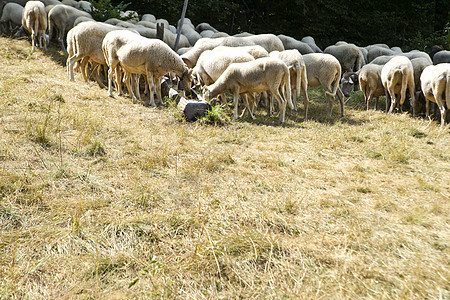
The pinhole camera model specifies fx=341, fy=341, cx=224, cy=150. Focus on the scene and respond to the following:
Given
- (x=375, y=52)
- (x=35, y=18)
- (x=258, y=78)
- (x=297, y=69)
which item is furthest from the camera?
(x=375, y=52)

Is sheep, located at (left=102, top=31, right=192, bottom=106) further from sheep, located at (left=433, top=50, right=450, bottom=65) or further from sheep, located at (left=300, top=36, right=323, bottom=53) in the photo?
sheep, located at (left=300, top=36, right=323, bottom=53)

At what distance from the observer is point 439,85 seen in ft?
23.1

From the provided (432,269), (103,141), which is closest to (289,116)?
(103,141)

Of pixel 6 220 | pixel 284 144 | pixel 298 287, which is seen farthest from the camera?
pixel 284 144

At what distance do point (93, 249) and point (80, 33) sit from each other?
26.8ft

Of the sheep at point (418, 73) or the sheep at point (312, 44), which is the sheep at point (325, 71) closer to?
Result: the sheep at point (418, 73)

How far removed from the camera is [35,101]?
674 centimetres

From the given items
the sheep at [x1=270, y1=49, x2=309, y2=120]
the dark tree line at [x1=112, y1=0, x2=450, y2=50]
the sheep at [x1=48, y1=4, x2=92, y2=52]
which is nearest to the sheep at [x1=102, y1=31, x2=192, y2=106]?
the sheep at [x1=270, y1=49, x2=309, y2=120]

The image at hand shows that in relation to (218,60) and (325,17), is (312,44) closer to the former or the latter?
(325,17)

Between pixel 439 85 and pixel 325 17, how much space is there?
57.9 feet

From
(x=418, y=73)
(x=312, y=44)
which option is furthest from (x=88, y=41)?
(x=312, y=44)

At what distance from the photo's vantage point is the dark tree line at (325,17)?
2273 centimetres

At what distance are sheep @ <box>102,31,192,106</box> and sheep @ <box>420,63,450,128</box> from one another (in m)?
5.67

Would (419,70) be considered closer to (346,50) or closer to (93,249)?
(346,50)
